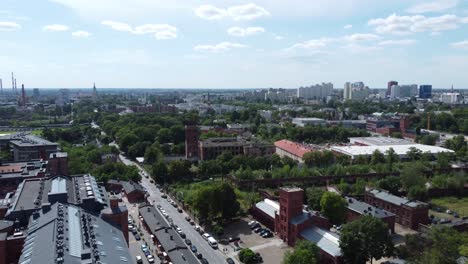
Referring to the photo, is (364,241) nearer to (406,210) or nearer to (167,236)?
(406,210)

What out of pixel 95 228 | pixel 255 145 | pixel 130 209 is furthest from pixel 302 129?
pixel 95 228

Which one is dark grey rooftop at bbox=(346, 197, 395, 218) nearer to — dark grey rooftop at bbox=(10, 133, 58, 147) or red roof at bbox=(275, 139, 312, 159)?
red roof at bbox=(275, 139, 312, 159)

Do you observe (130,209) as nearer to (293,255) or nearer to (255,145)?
(293,255)

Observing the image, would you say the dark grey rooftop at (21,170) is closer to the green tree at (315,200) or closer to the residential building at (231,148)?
the residential building at (231,148)

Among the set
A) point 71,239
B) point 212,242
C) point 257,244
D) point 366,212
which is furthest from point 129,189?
point 366,212

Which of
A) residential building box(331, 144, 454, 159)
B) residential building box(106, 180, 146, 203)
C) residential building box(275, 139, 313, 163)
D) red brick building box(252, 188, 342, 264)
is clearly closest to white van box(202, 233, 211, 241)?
red brick building box(252, 188, 342, 264)

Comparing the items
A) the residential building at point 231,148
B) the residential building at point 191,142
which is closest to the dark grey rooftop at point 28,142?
the residential building at point 191,142

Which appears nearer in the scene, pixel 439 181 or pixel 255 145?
pixel 439 181
